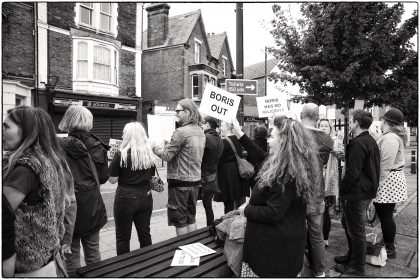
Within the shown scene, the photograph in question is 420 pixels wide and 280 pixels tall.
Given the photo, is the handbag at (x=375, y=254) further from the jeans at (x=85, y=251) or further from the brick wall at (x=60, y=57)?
the brick wall at (x=60, y=57)

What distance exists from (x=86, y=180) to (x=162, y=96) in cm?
2215

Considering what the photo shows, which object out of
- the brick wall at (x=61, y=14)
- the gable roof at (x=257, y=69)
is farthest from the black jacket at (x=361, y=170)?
the gable roof at (x=257, y=69)

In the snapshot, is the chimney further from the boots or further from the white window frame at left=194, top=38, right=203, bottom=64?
the boots

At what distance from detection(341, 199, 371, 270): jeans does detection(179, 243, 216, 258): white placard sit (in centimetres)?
164

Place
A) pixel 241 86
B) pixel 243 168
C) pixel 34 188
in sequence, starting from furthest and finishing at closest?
pixel 241 86
pixel 243 168
pixel 34 188

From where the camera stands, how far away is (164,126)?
13.6 ft

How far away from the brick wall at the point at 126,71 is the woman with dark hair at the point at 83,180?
15818mm

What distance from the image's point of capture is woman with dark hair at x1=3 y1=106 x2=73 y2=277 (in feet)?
5.92

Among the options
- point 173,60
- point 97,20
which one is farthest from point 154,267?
point 173,60

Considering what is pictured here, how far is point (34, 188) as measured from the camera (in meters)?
1.84

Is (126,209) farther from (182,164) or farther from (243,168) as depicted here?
(243,168)

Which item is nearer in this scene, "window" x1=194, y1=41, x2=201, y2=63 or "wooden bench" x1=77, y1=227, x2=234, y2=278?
"wooden bench" x1=77, y1=227, x2=234, y2=278

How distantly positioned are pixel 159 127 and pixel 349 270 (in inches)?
112

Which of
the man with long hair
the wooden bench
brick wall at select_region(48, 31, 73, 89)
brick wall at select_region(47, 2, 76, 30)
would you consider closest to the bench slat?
the wooden bench
